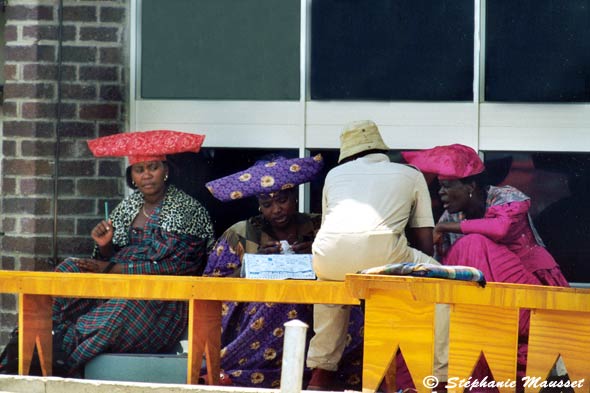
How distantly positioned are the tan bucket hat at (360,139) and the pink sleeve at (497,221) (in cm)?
59

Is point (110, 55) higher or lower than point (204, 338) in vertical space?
higher

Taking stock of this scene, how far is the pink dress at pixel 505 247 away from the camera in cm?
721

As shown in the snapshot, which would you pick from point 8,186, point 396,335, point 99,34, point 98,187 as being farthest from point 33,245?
point 396,335

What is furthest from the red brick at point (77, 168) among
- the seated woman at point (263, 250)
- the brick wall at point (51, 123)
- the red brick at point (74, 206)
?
the seated woman at point (263, 250)

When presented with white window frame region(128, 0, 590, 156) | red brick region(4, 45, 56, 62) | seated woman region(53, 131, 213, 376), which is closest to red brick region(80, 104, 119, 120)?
white window frame region(128, 0, 590, 156)

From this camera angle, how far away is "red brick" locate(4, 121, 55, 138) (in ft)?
26.7

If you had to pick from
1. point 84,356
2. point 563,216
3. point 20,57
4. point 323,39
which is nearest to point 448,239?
point 563,216

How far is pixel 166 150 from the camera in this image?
25.6 feet

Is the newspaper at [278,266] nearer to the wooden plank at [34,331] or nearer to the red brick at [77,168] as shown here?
the wooden plank at [34,331]

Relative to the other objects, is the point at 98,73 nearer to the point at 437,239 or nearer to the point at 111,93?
the point at 111,93

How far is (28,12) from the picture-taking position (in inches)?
320

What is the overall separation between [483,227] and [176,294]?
1650mm

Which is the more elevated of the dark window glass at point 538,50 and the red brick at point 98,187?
the dark window glass at point 538,50

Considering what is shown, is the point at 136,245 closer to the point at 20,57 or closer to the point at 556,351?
the point at 20,57
